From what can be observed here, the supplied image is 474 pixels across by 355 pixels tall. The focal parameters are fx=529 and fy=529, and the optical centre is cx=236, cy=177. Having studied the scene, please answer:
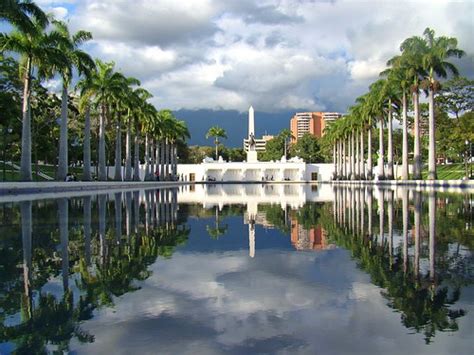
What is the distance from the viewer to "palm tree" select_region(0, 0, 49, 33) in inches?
1168

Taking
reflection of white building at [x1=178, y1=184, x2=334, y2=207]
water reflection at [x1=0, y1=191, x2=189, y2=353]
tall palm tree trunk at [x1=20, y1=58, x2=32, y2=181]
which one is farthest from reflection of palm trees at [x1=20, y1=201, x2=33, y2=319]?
tall palm tree trunk at [x1=20, y1=58, x2=32, y2=181]

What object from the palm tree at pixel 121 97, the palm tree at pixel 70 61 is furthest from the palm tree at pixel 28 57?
the palm tree at pixel 121 97

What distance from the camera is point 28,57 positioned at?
119 feet

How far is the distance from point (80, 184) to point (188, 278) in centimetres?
3557

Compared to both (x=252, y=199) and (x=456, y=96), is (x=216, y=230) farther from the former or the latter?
(x=456, y=96)

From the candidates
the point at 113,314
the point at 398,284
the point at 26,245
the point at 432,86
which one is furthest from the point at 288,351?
the point at 432,86

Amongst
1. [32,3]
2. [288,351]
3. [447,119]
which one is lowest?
[288,351]

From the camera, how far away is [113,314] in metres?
5.51

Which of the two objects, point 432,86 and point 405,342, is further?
point 432,86

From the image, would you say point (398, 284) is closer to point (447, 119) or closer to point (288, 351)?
point (288, 351)

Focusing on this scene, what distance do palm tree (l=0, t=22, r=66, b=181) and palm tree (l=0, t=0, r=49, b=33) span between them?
5.30 feet

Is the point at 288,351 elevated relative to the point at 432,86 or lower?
lower

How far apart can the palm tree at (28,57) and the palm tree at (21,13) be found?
1.62 meters

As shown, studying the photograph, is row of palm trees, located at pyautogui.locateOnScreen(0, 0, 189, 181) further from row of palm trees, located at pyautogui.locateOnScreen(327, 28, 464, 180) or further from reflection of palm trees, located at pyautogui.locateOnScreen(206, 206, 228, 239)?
row of palm trees, located at pyautogui.locateOnScreen(327, 28, 464, 180)
